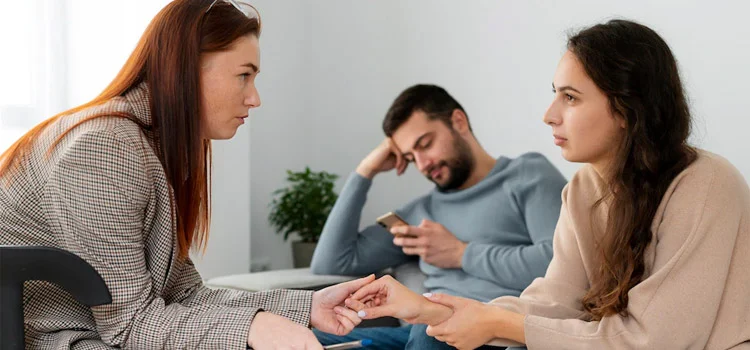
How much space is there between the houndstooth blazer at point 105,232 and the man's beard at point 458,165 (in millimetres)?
1488

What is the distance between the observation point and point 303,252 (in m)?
3.87

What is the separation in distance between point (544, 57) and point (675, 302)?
1.96m

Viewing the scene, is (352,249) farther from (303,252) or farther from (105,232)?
(105,232)

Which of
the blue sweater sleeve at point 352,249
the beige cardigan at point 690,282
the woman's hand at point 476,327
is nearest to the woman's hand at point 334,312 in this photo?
the woman's hand at point 476,327

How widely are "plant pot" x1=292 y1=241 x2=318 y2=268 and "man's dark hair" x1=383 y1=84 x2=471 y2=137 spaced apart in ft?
3.16

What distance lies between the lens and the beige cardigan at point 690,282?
5.33 feet

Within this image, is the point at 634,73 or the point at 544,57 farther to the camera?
the point at 544,57

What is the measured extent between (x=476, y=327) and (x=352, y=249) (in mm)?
1327

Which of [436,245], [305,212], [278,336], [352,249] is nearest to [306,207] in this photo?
[305,212]

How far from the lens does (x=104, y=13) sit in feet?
10.9

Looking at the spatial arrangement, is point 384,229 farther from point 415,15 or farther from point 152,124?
point 152,124

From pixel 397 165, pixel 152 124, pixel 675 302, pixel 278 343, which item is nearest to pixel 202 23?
pixel 152 124

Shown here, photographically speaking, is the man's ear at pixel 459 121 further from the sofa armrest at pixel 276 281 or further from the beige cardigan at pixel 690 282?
the beige cardigan at pixel 690 282

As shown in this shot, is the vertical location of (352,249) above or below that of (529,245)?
below
